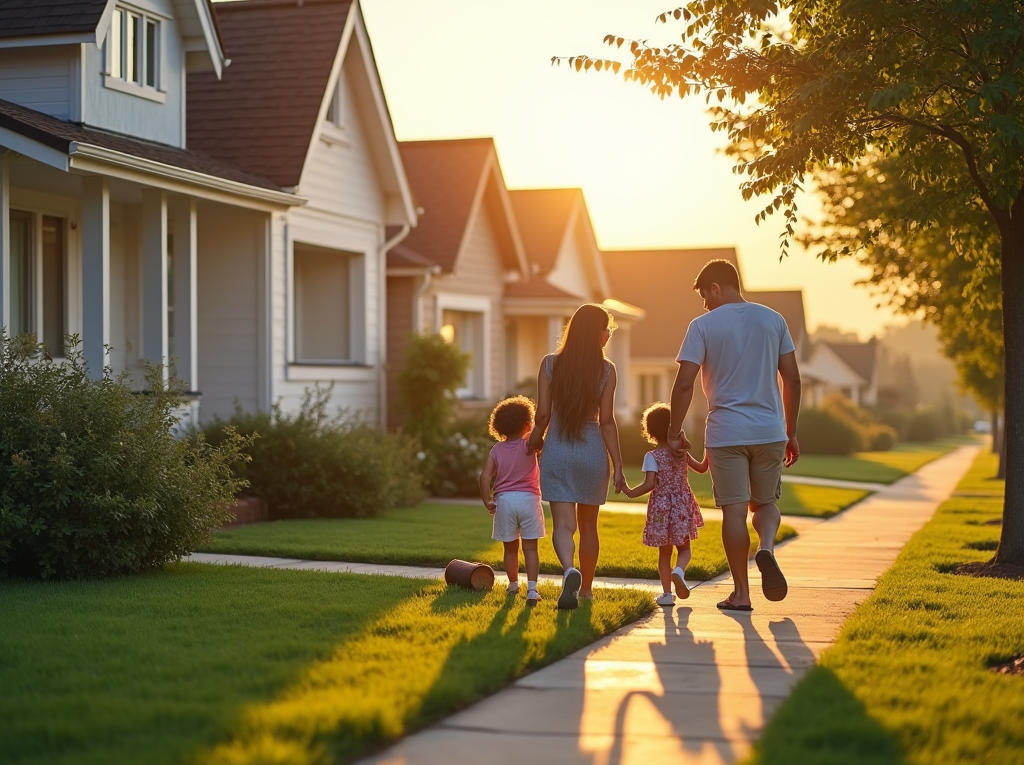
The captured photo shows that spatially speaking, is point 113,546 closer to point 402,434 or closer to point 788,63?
point 788,63

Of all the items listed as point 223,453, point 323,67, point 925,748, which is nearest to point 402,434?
point 323,67

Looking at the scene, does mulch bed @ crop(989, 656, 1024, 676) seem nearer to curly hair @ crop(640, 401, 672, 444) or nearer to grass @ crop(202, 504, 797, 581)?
curly hair @ crop(640, 401, 672, 444)

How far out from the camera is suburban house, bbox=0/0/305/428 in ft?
44.0

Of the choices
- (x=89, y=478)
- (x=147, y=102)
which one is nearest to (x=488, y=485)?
(x=89, y=478)

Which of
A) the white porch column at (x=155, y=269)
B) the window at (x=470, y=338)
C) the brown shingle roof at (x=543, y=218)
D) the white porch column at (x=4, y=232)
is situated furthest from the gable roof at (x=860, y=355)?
the white porch column at (x=4, y=232)

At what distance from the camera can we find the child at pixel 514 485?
339 inches

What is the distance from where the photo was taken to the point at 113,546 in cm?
957

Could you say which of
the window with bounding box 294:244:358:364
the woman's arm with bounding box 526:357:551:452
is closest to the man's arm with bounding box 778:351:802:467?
the woman's arm with bounding box 526:357:551:452

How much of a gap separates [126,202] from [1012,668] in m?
12.4

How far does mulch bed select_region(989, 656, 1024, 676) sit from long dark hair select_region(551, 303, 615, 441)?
2.85 m

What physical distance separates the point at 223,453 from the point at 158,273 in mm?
4660

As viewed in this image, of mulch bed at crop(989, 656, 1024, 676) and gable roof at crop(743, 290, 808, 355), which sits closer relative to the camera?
mulch bed at crop(989, 656, 1024, 676)

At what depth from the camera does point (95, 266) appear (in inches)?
530

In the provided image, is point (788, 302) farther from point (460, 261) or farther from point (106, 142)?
point (106, 142)
